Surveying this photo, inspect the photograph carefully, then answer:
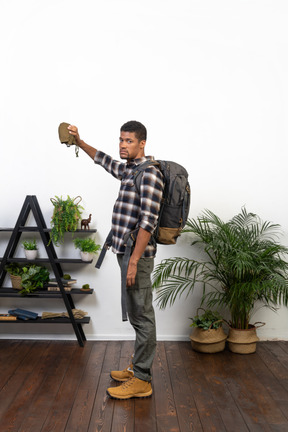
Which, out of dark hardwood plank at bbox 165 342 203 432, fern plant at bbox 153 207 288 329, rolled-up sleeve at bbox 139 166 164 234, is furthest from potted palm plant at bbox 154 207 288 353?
rolled-up sleeve at bbox 139 166 164 234

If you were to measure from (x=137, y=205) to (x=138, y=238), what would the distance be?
198 millimetres

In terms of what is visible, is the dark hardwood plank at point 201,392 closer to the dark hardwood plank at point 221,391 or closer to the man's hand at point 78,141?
the dark hardwood plank at point 221,391

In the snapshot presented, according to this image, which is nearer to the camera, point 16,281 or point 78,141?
point 78,141

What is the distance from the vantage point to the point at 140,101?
12.8 feet

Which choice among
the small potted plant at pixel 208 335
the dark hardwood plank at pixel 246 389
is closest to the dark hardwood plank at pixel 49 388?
the small potted plant at pixel 208 335

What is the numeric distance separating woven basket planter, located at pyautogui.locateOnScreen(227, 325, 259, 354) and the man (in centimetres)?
103

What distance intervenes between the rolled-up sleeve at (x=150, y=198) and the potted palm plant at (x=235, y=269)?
983 millimetres

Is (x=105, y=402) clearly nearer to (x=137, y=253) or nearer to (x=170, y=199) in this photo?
(x=137, y=253)

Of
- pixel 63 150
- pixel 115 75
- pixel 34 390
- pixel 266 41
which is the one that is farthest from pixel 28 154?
pixel 266 41

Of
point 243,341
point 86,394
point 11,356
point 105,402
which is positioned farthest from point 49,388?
point 243,341

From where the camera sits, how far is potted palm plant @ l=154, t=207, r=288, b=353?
3521 millimetres

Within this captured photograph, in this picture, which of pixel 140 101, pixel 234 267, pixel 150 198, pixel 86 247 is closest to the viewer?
pixel 150 198

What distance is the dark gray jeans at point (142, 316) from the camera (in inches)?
111

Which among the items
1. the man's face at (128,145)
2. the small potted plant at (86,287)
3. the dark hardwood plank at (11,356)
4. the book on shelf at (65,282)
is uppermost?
the man's face at (128,145)
